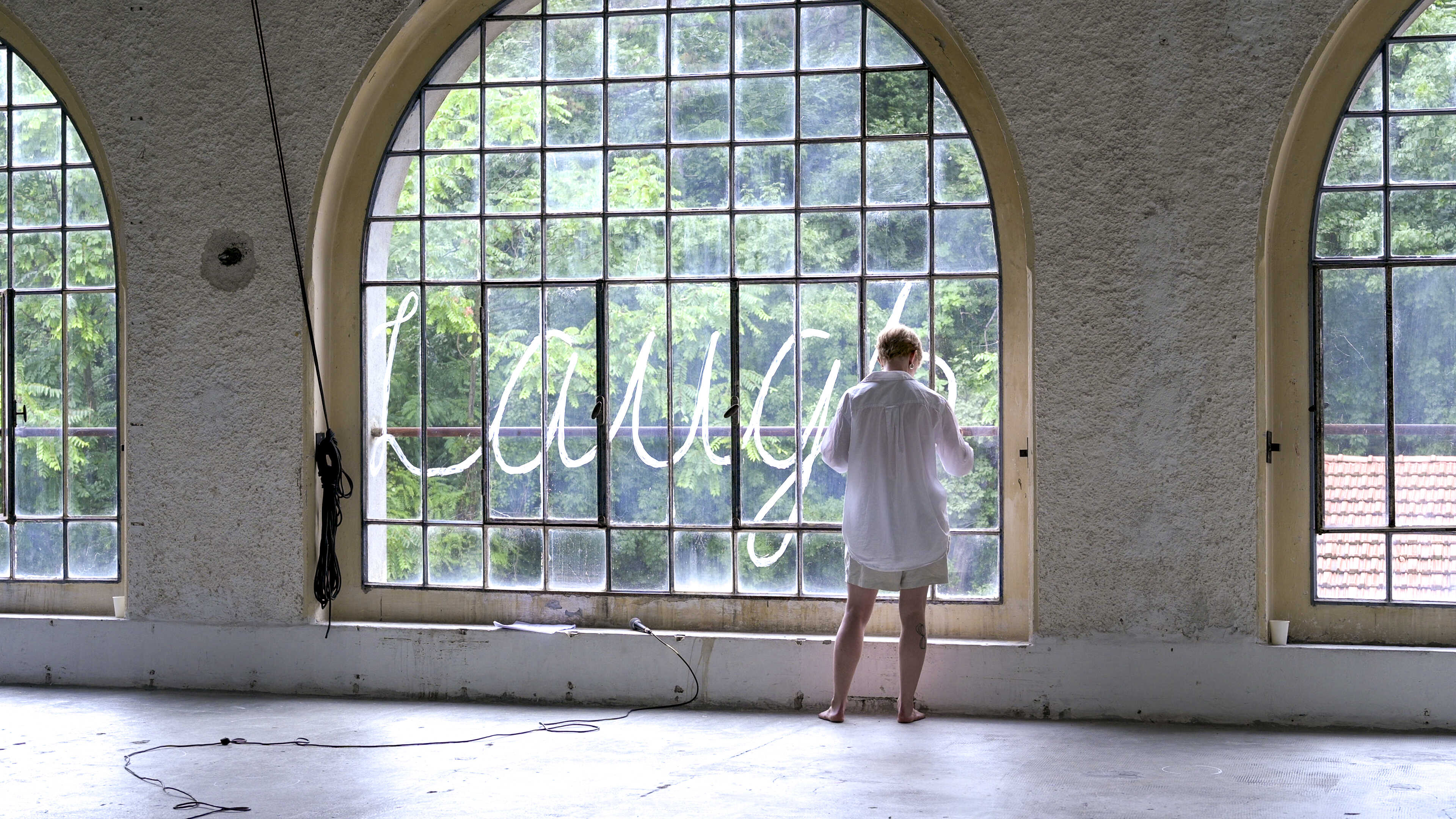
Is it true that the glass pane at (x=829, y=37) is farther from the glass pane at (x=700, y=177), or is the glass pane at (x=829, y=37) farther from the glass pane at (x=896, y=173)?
the glass pane at (x=700, y=177)

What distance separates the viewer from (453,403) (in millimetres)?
5484

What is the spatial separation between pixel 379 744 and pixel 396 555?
3.92ft

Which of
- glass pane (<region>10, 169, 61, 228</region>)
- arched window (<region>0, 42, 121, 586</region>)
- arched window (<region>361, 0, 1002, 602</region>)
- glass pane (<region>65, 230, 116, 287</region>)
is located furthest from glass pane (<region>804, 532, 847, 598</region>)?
glass pane (<region>10, 169, 61, 228</region>)

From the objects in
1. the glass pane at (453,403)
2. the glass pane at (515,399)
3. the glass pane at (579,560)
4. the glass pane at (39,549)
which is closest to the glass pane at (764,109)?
the glass pane at (515,399)

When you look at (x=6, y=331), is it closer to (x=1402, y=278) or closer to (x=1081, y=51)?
(x=1081, y=51)

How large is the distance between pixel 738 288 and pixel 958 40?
128cm

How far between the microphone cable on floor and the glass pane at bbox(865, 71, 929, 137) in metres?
2.24

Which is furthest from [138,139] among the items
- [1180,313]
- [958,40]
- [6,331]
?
[1180,313]

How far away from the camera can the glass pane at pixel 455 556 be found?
548cm

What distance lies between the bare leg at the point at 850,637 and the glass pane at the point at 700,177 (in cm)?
168

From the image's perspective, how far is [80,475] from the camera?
5.81 metres

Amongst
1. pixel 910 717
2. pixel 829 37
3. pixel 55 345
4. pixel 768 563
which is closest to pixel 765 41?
pixel 829 37

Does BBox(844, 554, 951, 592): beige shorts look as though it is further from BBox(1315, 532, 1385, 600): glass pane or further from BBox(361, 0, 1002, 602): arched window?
BBox(1315, 532, 1385, 600): glass pane

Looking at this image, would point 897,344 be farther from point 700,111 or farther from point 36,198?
point 36,198
